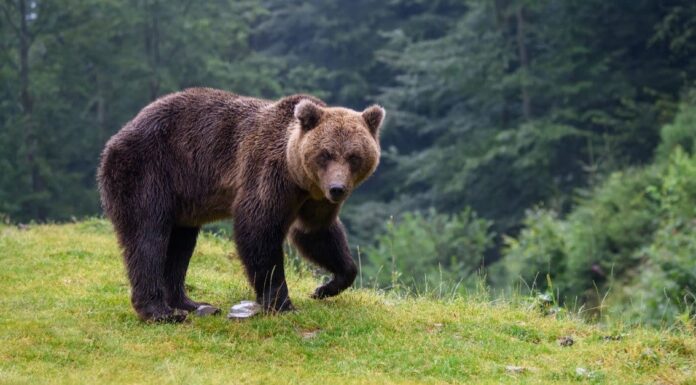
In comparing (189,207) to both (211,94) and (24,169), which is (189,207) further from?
(24,169)

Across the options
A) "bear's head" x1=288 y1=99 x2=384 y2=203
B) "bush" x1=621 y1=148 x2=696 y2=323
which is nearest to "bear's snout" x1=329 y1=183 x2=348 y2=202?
"bear's head" x1=288 y1=99 x2=384 y2=203

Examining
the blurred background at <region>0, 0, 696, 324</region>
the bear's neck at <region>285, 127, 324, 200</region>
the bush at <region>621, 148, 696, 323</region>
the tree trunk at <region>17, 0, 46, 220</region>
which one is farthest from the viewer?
the tree trunk at <region>17, 0, 46, 220</region>

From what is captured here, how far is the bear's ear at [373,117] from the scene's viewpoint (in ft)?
27.8

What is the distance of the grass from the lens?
6.88 meters

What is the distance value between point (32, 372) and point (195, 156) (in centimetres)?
263

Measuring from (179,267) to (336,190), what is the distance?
203 centimetres

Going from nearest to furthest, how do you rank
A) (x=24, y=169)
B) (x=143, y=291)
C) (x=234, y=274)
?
(x=143, y=291) → (x=234, y=274) → (x=24, y=169)

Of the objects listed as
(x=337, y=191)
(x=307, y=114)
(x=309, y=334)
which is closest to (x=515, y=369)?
(x=309, y=334)

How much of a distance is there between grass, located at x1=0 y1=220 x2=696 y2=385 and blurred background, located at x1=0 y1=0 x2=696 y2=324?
15.3m

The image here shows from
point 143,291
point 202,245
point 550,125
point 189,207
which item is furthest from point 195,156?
point 550,125

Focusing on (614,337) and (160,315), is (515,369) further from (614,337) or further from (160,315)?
(160,315)

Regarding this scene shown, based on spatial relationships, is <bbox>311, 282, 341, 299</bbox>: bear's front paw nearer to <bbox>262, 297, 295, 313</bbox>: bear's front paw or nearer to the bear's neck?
<bbox>262, 297, 295, 313</bbox>: bear's front paw

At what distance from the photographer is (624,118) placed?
33562 millimetres

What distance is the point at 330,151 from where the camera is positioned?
314 inches
